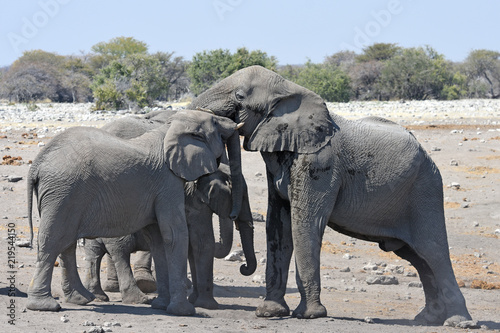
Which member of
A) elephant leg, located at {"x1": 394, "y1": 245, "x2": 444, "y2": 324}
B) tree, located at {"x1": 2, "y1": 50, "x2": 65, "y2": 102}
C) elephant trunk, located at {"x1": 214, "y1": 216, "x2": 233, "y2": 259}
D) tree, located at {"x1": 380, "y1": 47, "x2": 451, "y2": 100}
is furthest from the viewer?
tree, located at {"x1": 2, "y1": 50, "x2": 65, "y2": 102}

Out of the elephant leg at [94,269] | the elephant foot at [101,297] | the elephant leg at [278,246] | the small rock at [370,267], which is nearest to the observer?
the elephant leg at [278,246]

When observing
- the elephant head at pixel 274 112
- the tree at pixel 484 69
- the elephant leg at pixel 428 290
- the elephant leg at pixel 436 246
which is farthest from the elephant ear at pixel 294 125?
the tree at pixel 484 69

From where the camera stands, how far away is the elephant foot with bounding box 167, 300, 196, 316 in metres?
7.42

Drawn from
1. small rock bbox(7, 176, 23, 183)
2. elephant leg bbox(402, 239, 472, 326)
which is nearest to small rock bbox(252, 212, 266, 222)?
small rock bbox(7, 176, 23, 183)

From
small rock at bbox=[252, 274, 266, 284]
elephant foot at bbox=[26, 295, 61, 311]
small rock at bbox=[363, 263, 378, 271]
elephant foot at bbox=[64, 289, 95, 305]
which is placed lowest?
small rock at bbox=[363, 263, 378, 271]

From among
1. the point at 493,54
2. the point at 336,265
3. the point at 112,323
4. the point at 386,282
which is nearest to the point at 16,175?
the point at 336,265

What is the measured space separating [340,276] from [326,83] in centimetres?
3572

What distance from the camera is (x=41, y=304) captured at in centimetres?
705

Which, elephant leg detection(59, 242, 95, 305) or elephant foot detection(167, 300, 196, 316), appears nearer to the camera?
elephant foot detection(167, 300, 196, 316)

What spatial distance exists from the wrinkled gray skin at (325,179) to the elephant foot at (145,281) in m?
1.80

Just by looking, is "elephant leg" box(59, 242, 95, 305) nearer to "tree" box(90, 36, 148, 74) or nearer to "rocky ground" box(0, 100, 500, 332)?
"rocky ground" box(0, 100, 500, 332)

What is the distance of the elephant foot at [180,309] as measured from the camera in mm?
7418

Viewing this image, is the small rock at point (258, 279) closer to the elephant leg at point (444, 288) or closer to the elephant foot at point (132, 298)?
the elephant foot at point (132, 298)

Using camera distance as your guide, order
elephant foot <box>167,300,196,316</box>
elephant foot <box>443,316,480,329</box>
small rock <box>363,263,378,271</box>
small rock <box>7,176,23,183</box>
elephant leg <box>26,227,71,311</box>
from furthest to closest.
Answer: small rock <box>7,176,23,183</box> < small rock <box>363,263,378,271</box> < elephant foot <box>443,316,480,329</box> < elephant foot <box>167,300,196,316</box> < elephant leg <box>26,227,71,311</box>
